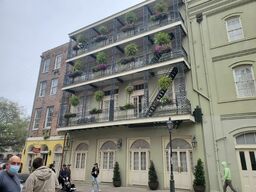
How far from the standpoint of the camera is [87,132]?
55.3 ft

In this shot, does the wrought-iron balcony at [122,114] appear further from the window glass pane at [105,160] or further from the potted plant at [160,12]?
the potted plant at [160,12]

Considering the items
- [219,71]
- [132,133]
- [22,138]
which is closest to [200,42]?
[219,71]

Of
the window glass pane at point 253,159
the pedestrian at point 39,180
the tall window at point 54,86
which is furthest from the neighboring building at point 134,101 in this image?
the pedestrian at point 39,180

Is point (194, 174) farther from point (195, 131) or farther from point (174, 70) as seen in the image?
point (174, 70)

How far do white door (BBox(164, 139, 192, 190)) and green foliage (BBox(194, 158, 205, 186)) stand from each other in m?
0.90

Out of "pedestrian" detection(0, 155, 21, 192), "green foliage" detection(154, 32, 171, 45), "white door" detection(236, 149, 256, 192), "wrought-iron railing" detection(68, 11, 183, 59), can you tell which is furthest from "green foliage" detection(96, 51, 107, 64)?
"pedestrian" detection(0, 155, 21, 192)

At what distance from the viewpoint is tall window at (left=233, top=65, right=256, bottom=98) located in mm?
11609

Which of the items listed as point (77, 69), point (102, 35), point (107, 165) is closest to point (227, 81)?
point (107, 165)

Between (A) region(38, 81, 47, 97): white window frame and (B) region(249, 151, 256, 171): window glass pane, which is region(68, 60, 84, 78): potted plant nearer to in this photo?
(A) region(38, 81, 47, 97): white window frame

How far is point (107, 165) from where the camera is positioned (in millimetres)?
15234

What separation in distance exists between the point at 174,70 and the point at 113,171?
8373 millimetres

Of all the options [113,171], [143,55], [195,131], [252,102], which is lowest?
[113,171]

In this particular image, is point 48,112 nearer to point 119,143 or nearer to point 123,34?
point 119,143

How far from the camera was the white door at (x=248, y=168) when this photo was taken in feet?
33.9
